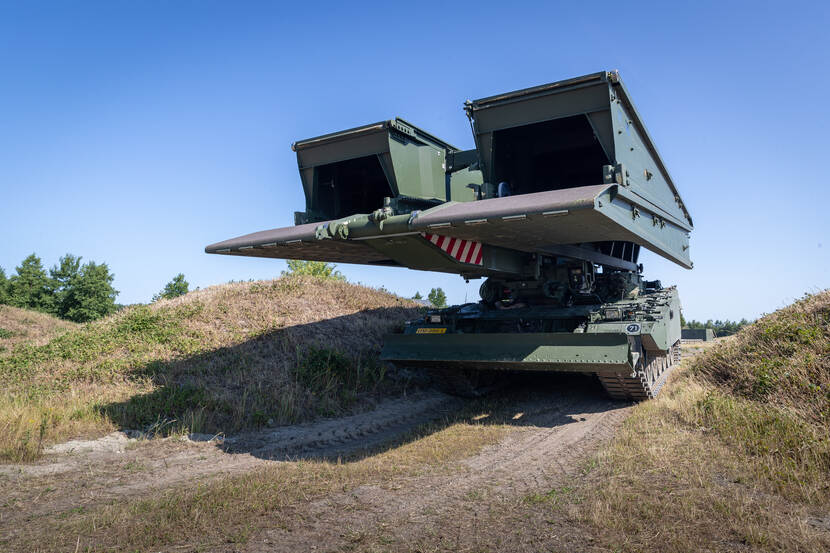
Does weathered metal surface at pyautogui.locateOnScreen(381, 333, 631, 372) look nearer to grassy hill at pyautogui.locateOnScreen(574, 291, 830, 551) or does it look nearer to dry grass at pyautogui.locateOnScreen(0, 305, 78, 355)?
grassy hill at pyautogui.locateOnScreen(574, 291, 830, 551)

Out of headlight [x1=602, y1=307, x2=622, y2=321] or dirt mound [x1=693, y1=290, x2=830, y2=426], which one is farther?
headlight [x1=602, y1=307, x2=622, y2=321]

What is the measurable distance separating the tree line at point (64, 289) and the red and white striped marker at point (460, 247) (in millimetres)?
33257

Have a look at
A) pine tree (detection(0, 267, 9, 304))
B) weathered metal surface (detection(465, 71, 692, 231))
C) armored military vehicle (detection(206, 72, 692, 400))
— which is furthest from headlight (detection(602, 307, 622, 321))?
pine tree (detection(0, 267, 9, 304))

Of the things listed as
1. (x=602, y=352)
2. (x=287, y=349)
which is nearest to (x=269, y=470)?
(x=602, y=352)

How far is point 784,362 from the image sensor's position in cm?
705

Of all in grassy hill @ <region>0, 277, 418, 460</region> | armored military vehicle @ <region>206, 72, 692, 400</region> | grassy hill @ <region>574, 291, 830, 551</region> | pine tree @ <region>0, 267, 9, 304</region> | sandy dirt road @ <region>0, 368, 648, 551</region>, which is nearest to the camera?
grassy hill @ <region>574, 291, 830, 551</region>

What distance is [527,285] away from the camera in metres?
8.55

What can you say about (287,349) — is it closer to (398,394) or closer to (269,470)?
(398,394)

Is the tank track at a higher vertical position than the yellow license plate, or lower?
lower

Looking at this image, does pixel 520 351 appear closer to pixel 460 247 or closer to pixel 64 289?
pixel 460 247

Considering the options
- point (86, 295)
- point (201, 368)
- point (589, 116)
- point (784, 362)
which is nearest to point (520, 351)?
point (589, 116)

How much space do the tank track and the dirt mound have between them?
0.89m

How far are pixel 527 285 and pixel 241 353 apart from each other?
541cm

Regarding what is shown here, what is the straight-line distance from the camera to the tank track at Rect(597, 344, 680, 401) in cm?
718
